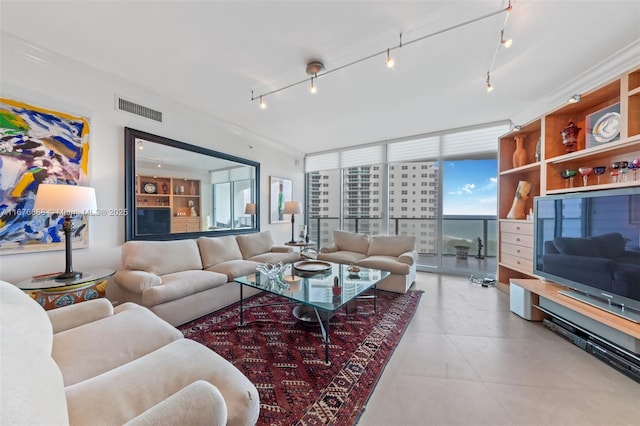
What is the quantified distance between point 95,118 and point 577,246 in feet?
16.2

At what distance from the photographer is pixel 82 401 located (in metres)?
0.92

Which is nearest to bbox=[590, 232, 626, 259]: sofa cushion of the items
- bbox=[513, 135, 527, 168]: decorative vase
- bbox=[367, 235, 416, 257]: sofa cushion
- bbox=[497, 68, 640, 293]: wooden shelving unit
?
bbox=[497, 68, 640, 293]: wooden shelving unit

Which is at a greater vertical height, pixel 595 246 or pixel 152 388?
pixel 595 246

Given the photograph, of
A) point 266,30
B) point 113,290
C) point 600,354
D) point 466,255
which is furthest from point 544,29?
point 113,290

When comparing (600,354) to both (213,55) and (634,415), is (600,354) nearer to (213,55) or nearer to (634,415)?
(634,415)

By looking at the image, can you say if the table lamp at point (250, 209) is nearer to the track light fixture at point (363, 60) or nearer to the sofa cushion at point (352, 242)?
the sofa cushion at point (352, 242)

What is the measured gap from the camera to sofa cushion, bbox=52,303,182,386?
1.16 meters

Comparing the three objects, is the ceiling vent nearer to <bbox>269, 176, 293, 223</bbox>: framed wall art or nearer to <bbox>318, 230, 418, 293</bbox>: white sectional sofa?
<bbox>269, 176, 293, 223</bbox>: framed wall art

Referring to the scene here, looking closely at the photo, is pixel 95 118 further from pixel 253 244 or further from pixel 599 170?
pixel 599 170

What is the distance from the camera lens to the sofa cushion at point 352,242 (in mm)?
4336

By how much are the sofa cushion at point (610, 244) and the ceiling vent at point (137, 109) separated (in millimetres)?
4768

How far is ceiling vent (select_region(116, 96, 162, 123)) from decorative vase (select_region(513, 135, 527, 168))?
480 cm

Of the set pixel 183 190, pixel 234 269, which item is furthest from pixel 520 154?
pixel 183 190

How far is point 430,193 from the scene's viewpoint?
4660mm
